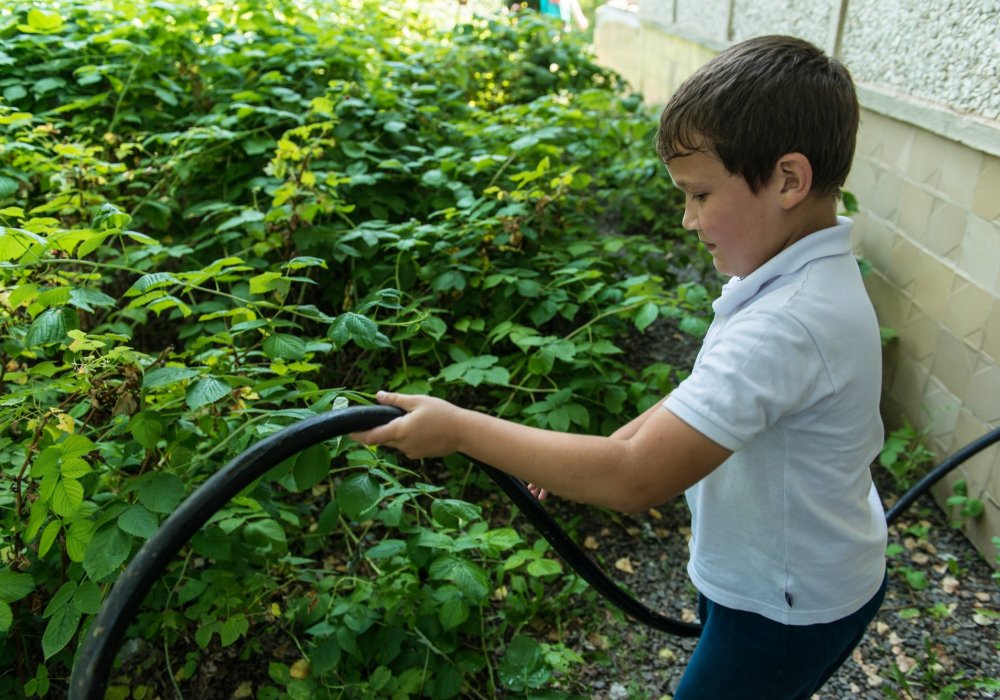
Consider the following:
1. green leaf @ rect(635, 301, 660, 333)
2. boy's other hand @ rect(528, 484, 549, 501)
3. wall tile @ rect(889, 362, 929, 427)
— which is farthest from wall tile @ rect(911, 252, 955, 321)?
boy's other hand @ rect(528, 484, 549, 501)

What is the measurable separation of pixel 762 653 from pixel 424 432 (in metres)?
0.74

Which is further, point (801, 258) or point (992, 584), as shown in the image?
point (992, 584)

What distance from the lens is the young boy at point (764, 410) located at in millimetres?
1192

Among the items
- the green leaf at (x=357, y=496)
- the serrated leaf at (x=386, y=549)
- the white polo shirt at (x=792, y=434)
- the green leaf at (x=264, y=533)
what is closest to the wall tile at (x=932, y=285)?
the white polo shirt at (x=792, y=434)

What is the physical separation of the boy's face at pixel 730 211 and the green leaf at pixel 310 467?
82 centimetres

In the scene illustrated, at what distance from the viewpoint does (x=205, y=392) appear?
67.1 inches

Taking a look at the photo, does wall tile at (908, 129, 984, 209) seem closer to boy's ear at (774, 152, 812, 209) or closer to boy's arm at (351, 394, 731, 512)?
boy's ear at (774, 152, 812, 209)

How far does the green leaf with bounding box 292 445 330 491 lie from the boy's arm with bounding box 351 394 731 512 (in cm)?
36

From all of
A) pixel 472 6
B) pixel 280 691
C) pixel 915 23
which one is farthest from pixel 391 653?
pixel 472 6

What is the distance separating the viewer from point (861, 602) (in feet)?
4.83

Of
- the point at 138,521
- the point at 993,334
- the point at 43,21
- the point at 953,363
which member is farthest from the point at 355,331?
the point at 43,21

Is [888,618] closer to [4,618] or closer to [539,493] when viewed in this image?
[539,493]

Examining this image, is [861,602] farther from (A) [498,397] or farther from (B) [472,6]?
(B) [472,6]

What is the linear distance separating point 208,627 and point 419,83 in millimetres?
3793
